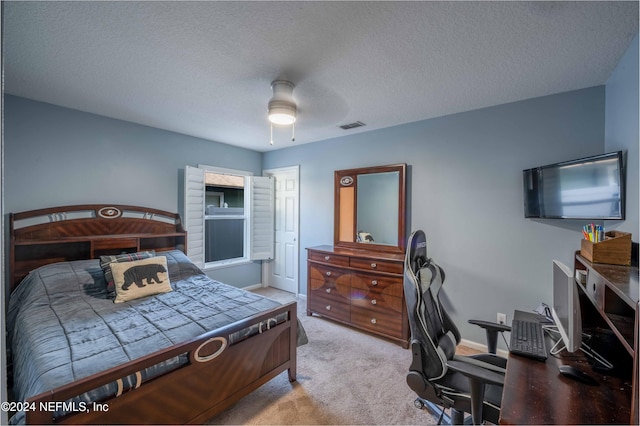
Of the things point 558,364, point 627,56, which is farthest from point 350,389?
point 627,56

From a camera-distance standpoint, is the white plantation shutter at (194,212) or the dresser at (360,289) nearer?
the dresser at (360,289)

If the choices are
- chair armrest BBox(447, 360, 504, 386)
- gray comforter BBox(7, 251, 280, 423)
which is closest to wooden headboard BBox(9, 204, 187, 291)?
gray comforter BBox(7, 251, 280, 423)

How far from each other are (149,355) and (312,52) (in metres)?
2.06

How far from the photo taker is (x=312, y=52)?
5.99 feet

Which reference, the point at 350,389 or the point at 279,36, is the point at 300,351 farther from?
the point at 279,36

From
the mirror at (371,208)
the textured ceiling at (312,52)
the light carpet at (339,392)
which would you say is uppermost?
the textured ceiling at (312,52)

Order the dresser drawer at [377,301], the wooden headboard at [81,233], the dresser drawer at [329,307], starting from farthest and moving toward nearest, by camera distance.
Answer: the dresser drawer at [329,307], the dresser drawer at [377,301], the wooden headboard at [81,233]

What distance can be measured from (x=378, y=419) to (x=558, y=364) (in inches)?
45.3

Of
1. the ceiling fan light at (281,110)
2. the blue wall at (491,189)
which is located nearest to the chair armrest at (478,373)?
the blue wall at (491,189)

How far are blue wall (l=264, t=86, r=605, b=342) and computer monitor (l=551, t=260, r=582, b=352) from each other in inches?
45.3

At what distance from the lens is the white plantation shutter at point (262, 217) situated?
4562 millimetres

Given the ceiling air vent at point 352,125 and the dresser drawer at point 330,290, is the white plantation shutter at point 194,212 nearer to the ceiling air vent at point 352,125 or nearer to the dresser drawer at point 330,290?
the dresser drawer at point 330,290

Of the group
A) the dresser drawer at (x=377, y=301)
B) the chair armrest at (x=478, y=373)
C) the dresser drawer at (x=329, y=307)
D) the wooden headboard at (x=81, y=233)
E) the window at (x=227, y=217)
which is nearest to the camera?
the chair armrest at (x=478, y=373)

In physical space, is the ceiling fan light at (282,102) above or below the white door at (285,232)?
above
